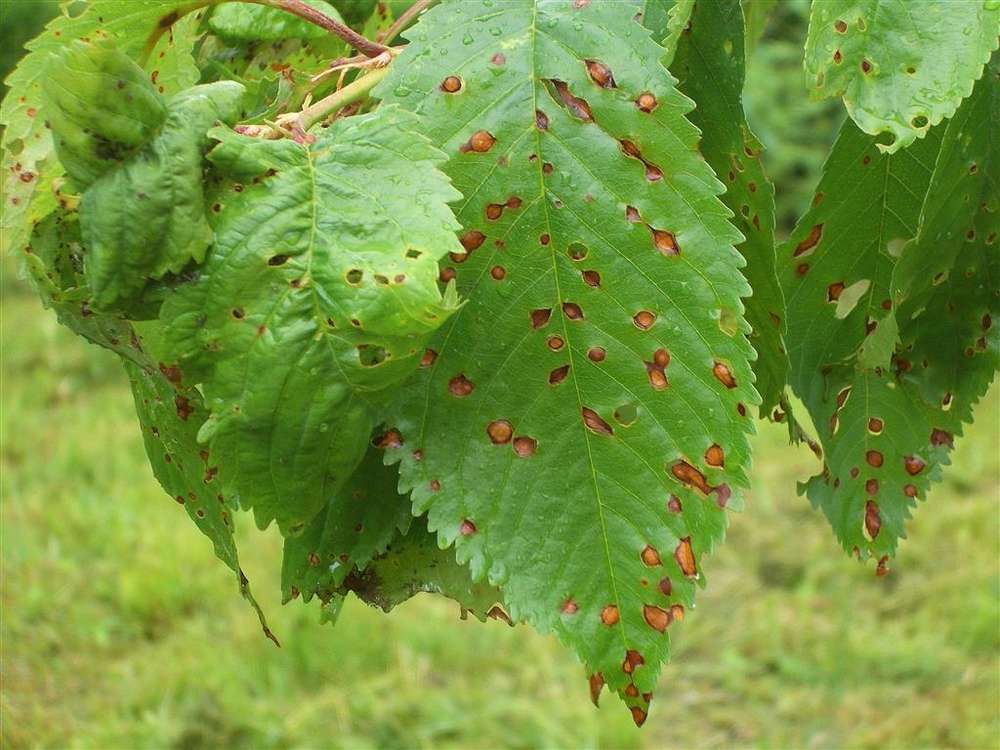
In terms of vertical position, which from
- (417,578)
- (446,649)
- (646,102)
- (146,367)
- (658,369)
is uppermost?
(646,102)

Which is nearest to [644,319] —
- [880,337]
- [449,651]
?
[880,337]

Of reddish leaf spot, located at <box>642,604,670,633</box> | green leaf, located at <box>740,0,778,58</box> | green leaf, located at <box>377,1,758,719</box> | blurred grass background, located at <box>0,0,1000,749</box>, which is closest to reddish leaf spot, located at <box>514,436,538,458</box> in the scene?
green leaf, located at <box>377,1,758,719</box>

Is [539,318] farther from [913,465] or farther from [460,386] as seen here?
[913,465]

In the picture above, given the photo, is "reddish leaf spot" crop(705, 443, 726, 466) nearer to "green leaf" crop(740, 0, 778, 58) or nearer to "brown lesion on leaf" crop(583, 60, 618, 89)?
Result: "brown lesion on leaf" crop(583, 60, 618, 89)

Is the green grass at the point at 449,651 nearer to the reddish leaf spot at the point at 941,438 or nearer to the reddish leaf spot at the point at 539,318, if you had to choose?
the reddish leaf spot at the point at 941,438

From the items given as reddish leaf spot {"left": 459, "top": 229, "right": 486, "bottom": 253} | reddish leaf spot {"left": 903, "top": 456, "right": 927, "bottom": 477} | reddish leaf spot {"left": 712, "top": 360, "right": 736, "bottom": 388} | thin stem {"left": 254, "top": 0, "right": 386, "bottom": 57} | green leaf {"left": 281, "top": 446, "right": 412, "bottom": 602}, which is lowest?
green leaf {"left": 281, "top": 446, "right": 412, "bottom": 602}

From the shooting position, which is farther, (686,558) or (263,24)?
(263,24)

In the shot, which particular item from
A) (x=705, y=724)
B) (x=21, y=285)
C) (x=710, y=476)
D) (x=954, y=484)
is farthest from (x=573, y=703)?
(x=21, y=285)
